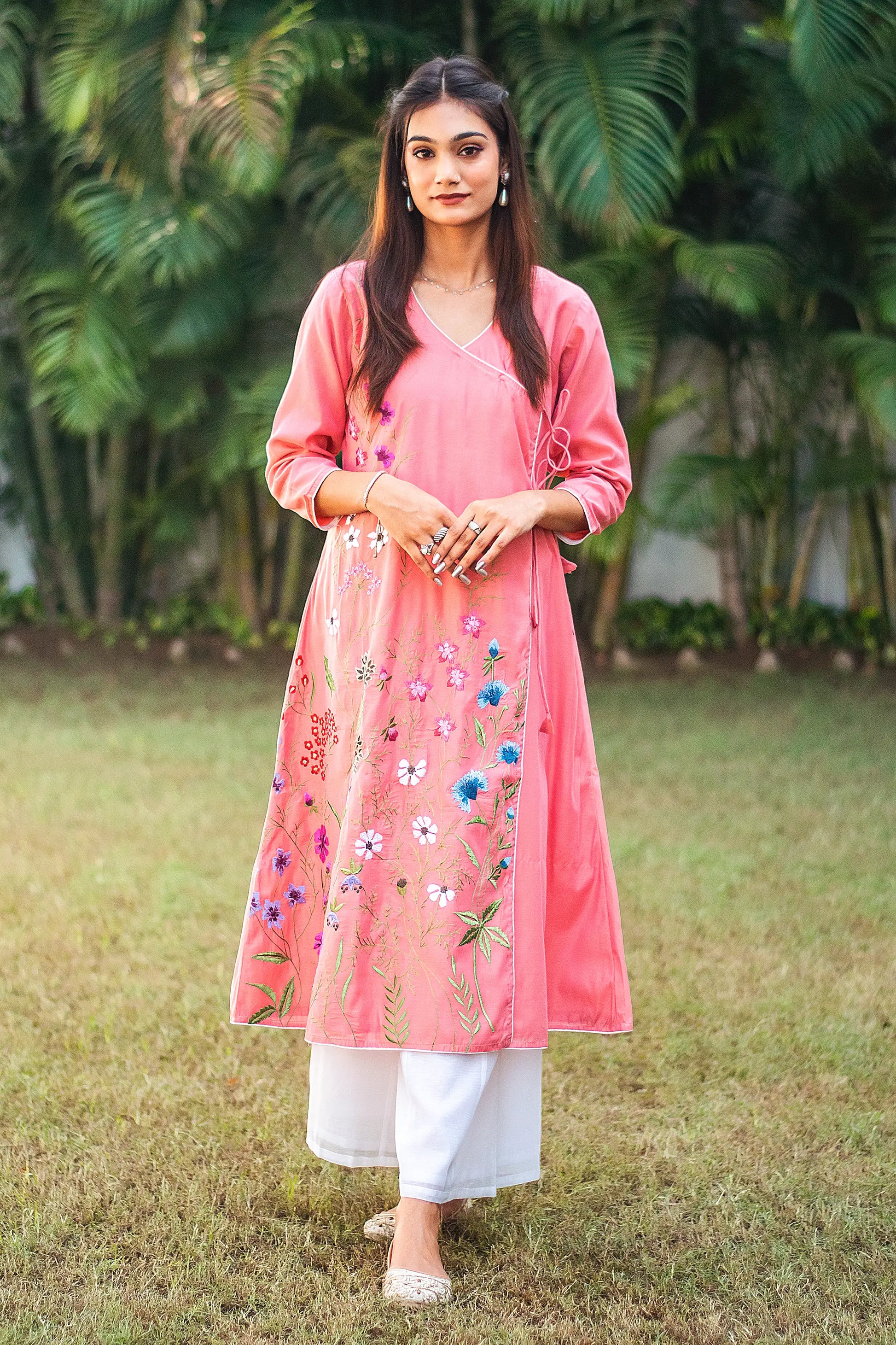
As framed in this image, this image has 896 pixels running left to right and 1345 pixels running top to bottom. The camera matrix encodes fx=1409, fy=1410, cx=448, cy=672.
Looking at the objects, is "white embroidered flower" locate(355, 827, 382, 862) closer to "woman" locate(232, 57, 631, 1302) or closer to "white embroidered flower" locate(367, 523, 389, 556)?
"woman" locate(232, 57, 631, 1302)

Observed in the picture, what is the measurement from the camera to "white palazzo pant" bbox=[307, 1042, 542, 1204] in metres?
1.88

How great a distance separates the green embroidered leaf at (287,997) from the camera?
2.11 m

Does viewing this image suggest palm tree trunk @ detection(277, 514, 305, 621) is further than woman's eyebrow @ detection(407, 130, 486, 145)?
Yes

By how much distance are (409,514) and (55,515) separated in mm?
6322

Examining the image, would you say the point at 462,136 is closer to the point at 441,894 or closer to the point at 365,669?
the point at 365,669

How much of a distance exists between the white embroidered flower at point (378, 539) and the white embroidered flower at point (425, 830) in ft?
1.25

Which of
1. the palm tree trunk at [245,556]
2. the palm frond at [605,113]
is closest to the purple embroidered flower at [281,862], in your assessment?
the palm frond at [605,113]

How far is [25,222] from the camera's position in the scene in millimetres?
7453

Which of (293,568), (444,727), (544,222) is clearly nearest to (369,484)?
(444,727)

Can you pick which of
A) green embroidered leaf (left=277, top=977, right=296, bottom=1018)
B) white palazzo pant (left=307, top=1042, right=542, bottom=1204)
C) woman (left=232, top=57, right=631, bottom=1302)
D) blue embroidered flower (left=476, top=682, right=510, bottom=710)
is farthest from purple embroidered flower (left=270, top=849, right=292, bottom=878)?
blue embroidered flower (left=476, top=682, right=510, bottom=710)

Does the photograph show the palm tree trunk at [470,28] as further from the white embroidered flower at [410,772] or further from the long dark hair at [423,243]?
the white embroidered flower at [410,772]

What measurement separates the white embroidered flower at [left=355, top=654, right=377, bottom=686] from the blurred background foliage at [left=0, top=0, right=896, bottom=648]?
4298mm

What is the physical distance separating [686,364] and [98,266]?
3086 mm

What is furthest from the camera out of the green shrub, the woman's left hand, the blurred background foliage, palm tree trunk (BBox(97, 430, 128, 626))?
palm tree trunk (BBox(97, 430, 128, 626))
